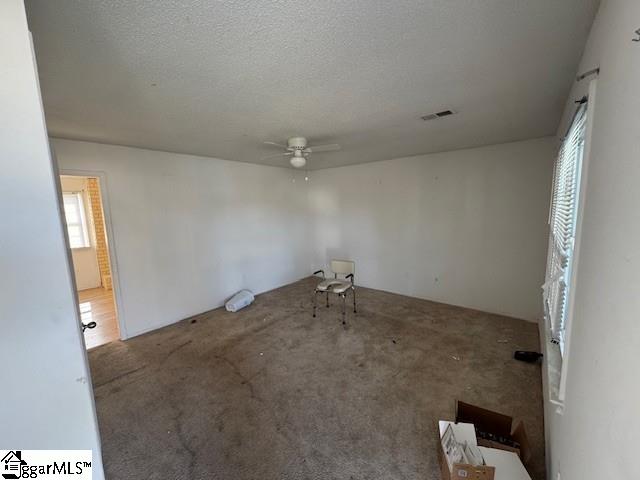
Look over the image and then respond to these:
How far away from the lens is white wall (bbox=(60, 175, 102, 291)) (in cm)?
508

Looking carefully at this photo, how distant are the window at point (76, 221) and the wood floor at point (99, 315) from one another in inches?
38.7

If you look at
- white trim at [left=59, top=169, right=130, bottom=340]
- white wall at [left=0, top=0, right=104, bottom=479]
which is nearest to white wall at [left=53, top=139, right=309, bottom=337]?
white trim at [left=59, top=169, right=130, bottom=340]

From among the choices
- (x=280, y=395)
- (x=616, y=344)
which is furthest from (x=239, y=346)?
(x=616, y=344)

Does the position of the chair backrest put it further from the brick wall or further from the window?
the window

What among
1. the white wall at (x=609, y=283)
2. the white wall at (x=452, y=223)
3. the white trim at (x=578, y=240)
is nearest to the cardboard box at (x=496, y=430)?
the white wall at (x=609, y=283)

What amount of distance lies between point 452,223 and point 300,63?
3298 mm

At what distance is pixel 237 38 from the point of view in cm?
121

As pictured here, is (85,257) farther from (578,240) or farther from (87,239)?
(578,240)

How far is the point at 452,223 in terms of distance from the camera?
12.8 ft

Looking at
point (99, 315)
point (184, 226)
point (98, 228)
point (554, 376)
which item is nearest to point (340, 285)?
point (184, 226)

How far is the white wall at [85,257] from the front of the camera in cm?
508

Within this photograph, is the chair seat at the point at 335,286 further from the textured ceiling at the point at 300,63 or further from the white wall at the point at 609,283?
the white wall at the point at 609,283

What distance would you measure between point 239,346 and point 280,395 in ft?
3.18

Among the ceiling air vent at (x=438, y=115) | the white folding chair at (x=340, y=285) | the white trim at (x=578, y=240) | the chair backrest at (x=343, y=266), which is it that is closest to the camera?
the white trim at (x=578, y=240)
